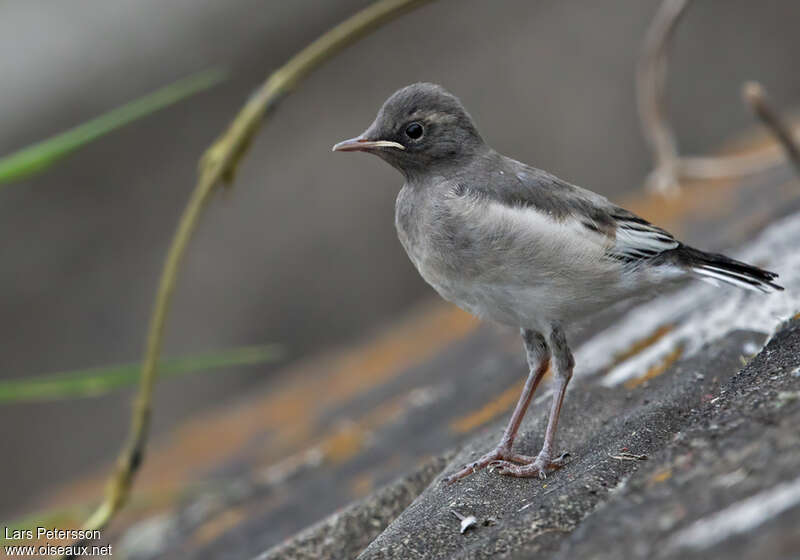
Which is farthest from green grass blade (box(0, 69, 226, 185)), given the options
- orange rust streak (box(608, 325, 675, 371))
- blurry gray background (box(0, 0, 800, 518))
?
blurry gray background (box(0, 0, 800, 518))

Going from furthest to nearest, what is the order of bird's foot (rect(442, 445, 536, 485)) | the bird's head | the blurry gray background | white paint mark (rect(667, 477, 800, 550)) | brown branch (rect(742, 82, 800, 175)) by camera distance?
the blurry gray background, brown branch (rect(742, 82, 800, 175)), the bird's head, bird's foot (rect(442, 445, 536, 485)), white paint mark (rect(667, 477, 800, 550))

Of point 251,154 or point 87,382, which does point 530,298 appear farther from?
point 251,154

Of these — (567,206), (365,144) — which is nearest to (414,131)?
(365,144)

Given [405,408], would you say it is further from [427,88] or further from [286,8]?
[286,8]

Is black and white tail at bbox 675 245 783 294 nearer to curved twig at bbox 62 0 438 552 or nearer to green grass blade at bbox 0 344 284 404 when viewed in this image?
curved twig at bbox 62 0 438 552

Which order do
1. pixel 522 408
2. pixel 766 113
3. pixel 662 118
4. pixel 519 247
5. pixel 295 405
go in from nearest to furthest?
pixel 519 247
pixel 522 408
pixel 766 113
pixel 662 118
pixel 295 405

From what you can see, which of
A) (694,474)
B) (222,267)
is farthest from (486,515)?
(222,267)

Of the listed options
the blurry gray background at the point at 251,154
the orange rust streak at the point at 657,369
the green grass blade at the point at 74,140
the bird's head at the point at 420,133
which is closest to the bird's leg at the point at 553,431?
the orange rust streak at the point at 657,369
